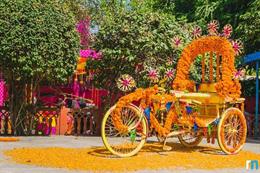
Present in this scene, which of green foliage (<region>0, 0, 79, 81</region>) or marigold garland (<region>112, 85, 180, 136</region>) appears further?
green foliage (<region>0, 0, 79, 81</region>)

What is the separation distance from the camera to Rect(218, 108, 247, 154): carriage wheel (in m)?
12.2

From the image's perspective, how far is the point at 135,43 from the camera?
57.6 feet

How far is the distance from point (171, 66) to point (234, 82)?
5432mm

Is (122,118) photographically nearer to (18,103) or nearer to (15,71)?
(15,71)

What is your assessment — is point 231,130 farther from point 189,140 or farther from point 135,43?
point 135,43

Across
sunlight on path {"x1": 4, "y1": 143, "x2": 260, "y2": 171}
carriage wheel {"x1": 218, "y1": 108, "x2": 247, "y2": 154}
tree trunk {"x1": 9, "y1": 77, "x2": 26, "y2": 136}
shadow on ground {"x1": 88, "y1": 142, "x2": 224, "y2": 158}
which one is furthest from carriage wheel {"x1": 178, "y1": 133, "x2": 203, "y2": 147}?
tree trunk {"x1": 9, "y1": 77, "x2": 26, "y2": 136}

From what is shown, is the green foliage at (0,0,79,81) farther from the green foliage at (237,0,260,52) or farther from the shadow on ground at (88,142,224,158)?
the green foliage at (237,0,260,52)

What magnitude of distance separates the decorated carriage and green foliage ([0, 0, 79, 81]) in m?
4.45

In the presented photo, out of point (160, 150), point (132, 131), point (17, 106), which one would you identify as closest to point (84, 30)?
point (17, 106)

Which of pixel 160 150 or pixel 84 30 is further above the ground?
pixel 84 30

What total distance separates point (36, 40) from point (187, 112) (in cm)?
593

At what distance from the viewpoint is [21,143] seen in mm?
14633

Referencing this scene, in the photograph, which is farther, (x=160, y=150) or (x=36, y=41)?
(x=36, y=41)

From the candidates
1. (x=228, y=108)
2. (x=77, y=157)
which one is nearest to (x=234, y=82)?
(x=228, y=108)
